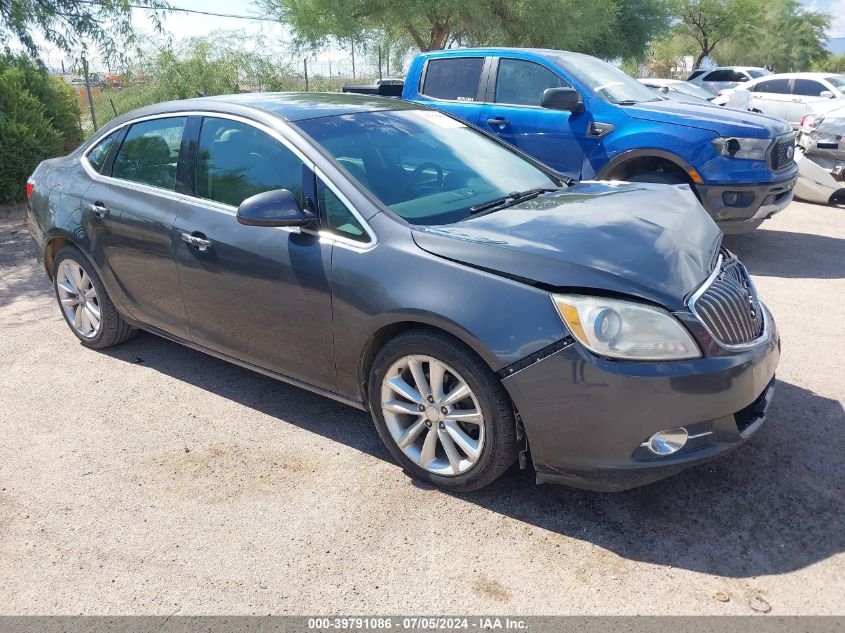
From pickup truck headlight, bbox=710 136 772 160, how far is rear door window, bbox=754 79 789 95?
557 inches

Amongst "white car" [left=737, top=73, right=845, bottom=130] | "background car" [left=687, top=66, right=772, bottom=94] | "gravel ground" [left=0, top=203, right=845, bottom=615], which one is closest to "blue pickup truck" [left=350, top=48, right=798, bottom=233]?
"gravel ground" [left=0, top=203, right=845, bottom=615]

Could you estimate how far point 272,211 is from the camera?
3408 mm

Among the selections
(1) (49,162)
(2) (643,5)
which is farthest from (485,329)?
(2) (643,5)

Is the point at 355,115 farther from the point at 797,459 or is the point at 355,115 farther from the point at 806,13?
the point at 806,13

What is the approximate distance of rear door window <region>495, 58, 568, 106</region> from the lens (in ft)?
24.1

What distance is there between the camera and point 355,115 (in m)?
4.11

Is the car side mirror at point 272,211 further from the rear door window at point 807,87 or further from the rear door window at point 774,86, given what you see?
the rear door window at point 774,86

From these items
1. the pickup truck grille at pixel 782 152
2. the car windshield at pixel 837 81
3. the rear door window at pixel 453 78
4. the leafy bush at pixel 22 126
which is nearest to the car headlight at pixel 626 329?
the pickup truck grille at pixel 782 152

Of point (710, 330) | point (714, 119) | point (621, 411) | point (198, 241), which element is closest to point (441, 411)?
point (621, 411)

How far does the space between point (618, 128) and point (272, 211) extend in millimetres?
4426

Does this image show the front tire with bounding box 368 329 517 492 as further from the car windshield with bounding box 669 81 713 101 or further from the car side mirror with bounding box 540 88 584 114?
the car windshield with bounding box 669 81 713 101

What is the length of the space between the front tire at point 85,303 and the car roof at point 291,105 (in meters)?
1.08

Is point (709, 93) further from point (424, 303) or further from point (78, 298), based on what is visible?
point (424, 303)

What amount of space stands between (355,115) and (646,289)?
2.03m
